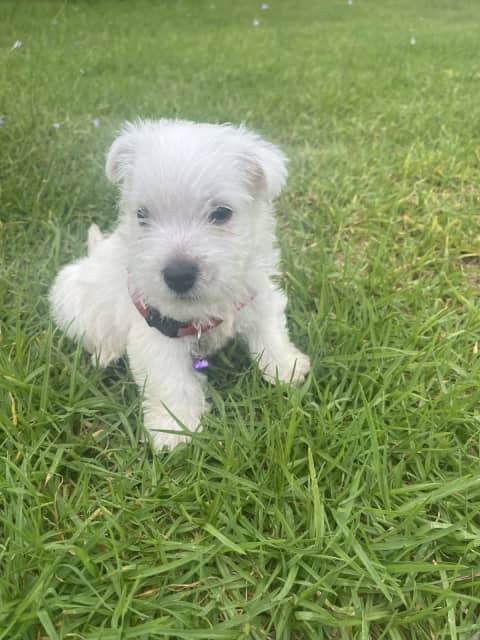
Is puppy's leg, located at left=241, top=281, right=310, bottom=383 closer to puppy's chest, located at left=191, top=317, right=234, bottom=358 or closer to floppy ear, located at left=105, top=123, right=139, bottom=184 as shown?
puppy's chest, located at left=191, top=317, right=234, bottom=358

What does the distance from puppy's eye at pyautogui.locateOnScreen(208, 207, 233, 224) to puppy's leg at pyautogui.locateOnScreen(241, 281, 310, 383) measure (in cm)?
47

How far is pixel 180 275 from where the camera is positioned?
179cm

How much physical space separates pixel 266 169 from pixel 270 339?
809mm

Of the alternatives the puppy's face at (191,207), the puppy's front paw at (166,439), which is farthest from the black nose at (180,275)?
the puppy's front paw at (166,439)

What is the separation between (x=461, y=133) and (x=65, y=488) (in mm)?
4524

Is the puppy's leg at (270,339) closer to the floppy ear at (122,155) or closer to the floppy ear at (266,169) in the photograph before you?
the floppy ear at (266,169)

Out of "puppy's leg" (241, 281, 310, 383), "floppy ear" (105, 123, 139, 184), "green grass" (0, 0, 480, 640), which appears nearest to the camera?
"green grass" (0, 0, 480, 640)

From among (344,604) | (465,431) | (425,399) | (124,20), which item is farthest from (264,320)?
(124,20)

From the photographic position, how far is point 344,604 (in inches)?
62.6

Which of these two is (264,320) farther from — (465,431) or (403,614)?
(403,614)

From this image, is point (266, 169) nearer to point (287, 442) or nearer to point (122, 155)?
point (122, 155)

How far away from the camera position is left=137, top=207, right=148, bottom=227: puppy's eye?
77.2 inches

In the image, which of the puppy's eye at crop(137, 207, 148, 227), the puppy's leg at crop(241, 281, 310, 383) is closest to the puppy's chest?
the puppy's leg at crop(241, 281, 310, 383)

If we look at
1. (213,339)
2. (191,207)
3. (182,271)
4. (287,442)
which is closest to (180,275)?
(182,271)
